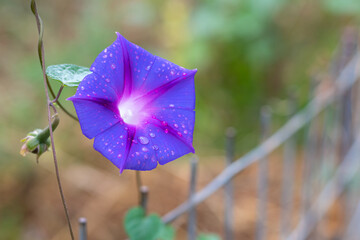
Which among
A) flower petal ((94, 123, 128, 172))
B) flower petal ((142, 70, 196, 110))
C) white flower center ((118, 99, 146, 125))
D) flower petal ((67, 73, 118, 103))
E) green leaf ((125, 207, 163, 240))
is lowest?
green leaf ((125, 207, 163, 240))

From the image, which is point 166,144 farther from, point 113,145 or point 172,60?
point 172,60

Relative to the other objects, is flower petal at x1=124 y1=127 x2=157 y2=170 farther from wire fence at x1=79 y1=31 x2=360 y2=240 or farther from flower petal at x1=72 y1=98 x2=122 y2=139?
wire fence at x1=79 y1=31 x2=360 y2=240

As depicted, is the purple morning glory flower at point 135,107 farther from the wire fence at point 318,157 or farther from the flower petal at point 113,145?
the wire fence at point 318,157

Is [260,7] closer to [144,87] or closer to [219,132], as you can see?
[219,132]

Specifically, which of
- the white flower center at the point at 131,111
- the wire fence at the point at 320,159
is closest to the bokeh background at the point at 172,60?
the wire fence at the point at 320,159

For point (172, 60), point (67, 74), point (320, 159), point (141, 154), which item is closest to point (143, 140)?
point (141, 154)

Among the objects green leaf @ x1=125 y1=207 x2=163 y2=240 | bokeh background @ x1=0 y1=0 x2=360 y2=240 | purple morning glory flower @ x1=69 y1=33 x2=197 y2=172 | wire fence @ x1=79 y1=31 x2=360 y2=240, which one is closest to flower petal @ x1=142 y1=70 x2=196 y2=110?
purple morning glory flower @ x1=69 y1=33 x2=197 y2=172

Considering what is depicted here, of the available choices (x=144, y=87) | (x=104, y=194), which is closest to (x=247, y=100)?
(x=104, y=194)
